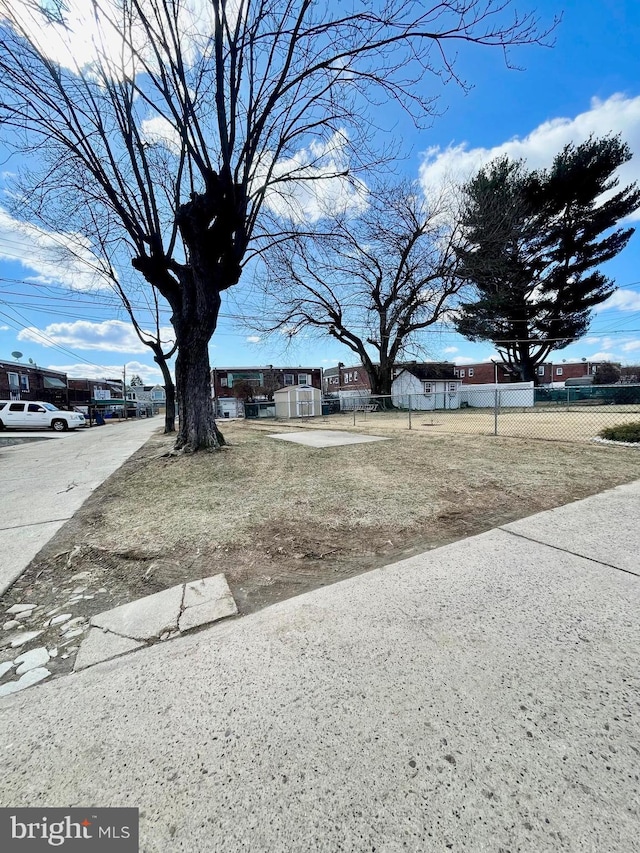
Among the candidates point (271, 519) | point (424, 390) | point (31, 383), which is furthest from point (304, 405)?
point (31, 383)

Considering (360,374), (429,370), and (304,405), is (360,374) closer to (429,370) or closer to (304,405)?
(429,370)

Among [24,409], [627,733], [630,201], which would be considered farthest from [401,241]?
[627,733]

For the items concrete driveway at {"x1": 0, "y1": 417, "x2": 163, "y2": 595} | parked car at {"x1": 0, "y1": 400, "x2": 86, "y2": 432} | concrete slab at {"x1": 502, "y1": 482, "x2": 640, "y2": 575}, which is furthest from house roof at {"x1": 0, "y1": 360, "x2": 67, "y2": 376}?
concrete slab at {"x1": 502, "y1": 482, "x2": 640, "y2": 575}

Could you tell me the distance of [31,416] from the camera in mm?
18203

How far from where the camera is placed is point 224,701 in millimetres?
1357

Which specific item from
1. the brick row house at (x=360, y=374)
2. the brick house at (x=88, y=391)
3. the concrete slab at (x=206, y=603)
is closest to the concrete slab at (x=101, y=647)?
the concrete slab at (x=206, y=603)

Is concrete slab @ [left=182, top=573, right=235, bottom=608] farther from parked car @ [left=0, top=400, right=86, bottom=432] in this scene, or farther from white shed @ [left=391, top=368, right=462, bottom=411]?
white shed @ [left=391, top=368, right=462, bottom=411]

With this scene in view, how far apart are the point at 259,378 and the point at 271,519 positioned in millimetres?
37950

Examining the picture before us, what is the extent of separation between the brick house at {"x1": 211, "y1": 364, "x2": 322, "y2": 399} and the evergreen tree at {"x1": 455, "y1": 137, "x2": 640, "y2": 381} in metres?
20.4

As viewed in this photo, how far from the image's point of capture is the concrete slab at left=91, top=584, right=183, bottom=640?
72.2 inches

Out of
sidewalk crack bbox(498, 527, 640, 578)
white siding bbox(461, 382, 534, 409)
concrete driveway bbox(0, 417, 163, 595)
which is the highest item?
white siding bbox(461, 382, 534, 409)

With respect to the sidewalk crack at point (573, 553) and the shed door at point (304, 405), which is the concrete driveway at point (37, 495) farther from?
the shed door at point (304, 405)

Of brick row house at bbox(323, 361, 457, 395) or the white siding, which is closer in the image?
the white siding

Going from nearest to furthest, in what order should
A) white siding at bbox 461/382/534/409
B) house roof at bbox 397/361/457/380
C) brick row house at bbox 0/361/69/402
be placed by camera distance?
1. white siding at bbox 461/382/534/409
2. brick row house at bbox 0/361/69/402
3. house roof at bbox 397/361/457/380
